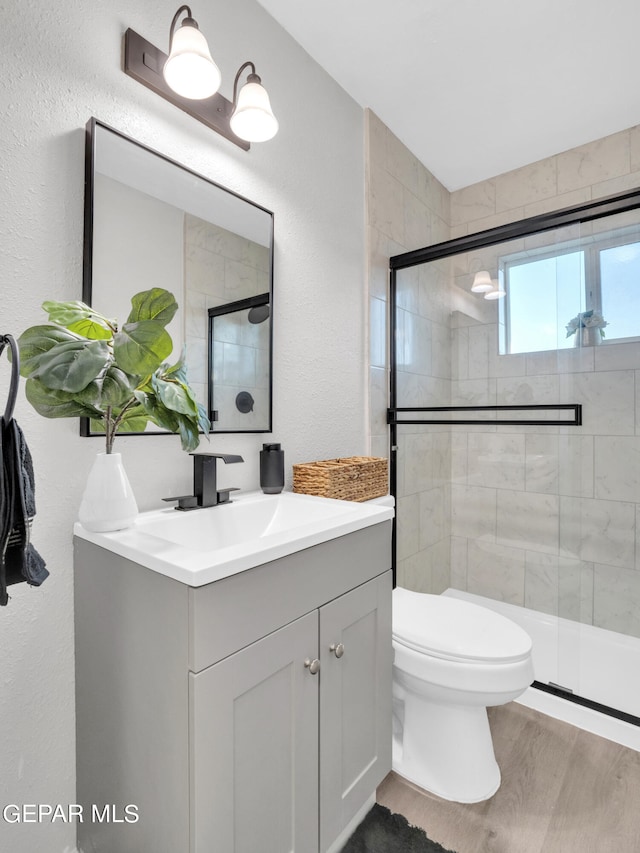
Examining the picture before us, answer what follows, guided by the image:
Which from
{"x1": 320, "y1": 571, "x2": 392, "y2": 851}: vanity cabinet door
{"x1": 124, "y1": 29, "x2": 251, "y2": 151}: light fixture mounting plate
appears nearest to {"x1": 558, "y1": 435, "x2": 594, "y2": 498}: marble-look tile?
{"x1": 320, "y1": 571, "x2": 392, "y2": 851}: vanity cabinet door

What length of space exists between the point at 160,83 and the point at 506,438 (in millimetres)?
2006

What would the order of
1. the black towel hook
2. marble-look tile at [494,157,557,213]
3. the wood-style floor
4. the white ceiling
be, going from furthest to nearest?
marble-look tile at [494,157,557,213]
the white ceiling
the wood-style floor
the black towel hook

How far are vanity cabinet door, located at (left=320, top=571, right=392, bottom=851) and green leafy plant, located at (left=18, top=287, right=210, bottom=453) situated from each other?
60cm

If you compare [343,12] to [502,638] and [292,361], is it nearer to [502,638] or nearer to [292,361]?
[292,361]

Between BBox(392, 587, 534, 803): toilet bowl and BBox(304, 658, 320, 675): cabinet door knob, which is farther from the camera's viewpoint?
BBox(392, 587, 534, 803): toilet bowl

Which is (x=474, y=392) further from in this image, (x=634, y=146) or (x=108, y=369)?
(x=108, y=369)

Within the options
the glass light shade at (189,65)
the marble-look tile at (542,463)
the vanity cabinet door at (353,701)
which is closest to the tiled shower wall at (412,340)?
the marble-look tile at (542,463)

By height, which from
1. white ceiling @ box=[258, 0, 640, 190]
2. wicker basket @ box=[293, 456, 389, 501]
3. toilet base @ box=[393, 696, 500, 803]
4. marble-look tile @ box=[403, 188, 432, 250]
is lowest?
toilet base @ box=[393, 696, 500, 803]

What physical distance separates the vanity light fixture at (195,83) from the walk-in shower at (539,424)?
1016mm

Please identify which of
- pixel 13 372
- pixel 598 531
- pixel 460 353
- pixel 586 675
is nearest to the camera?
pixel 13 372

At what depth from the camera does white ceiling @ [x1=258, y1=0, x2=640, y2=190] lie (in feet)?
5.21

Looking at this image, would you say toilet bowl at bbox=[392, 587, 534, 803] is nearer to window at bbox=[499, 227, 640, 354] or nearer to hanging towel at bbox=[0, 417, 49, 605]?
hanging towel at bbox=[0, 417, 49, 605]

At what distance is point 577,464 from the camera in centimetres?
194

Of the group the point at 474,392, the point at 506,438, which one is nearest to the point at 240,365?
the point at 474,392
